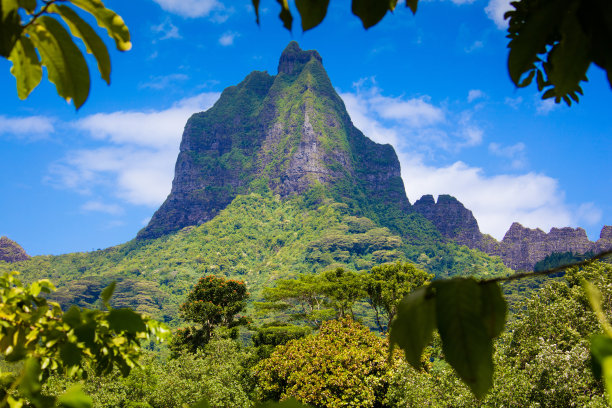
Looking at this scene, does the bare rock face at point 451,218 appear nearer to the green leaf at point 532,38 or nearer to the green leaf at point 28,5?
the green leaf at point 532,38

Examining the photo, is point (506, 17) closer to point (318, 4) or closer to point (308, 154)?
point (318, 4)

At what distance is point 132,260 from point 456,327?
92.0 m

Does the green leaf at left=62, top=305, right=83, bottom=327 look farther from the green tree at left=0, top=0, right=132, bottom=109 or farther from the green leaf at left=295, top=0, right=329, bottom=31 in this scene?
the green leaf at left=295, top=0, right=329, bottom=31

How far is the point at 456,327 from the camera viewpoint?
0.42 m

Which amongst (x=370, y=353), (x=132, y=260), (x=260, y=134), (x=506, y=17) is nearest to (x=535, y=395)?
(x=370, y=353)

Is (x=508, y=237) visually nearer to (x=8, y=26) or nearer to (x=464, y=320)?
(x=464, y=320)

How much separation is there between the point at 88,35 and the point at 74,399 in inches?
22.8

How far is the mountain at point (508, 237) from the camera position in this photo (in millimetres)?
80312

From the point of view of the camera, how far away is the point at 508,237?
91062 millimetres

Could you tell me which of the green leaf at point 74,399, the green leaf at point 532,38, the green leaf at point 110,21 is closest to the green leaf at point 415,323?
the green leaf at point 532,38

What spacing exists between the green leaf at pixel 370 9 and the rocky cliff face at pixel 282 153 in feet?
292

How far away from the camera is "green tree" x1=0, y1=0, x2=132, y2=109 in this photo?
60 cm

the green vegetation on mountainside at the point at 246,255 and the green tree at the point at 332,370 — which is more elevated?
the green vegetation on mountainside at the point at 246,255

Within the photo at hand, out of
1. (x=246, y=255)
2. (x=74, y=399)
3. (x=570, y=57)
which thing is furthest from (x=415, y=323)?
(x=246, y=255)
